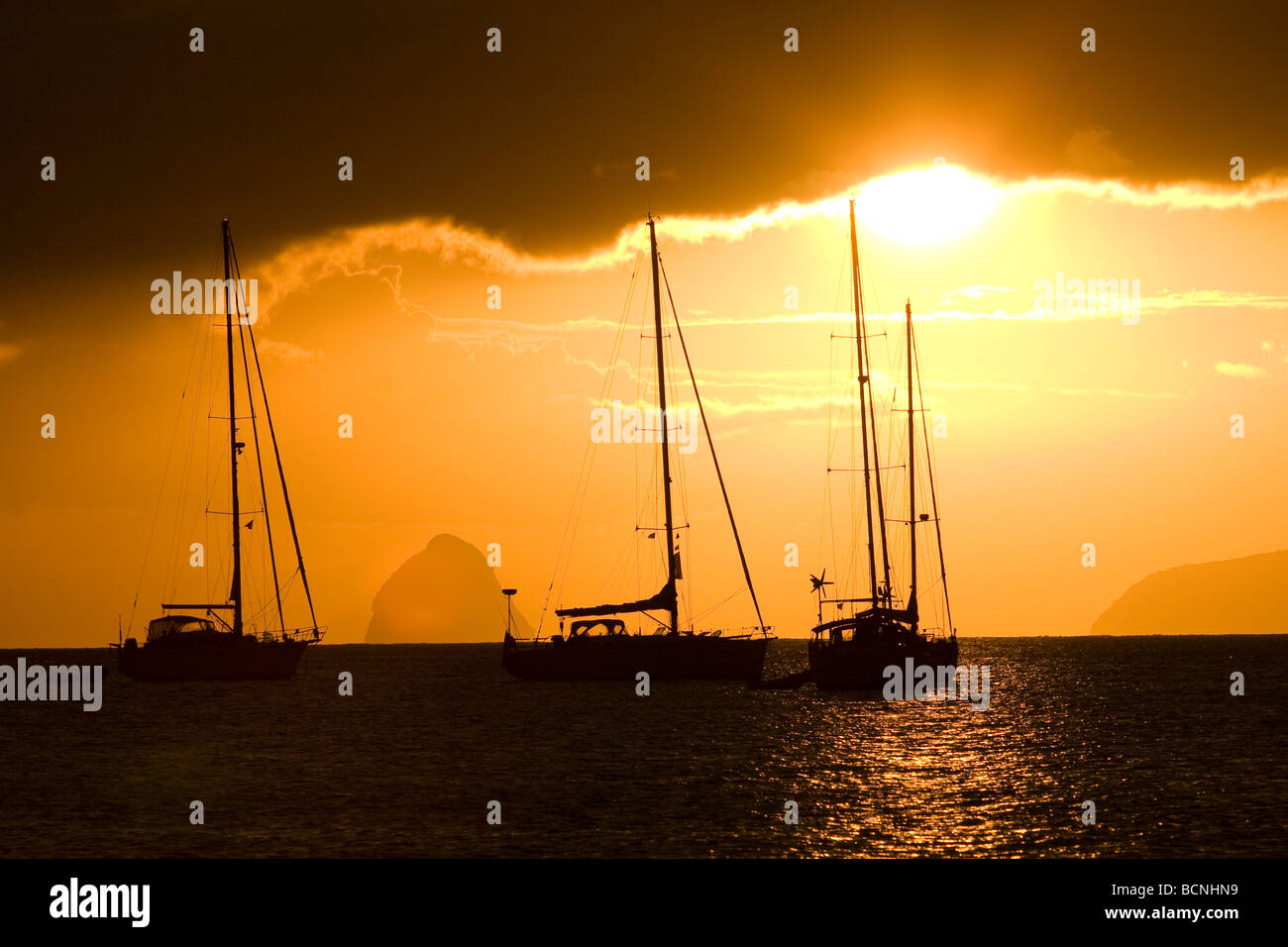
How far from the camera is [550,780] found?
4656 cm

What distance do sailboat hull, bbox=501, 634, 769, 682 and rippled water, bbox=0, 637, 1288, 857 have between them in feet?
8.42

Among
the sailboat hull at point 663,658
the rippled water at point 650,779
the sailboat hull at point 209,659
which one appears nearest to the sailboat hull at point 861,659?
the rippled water at point 650,779

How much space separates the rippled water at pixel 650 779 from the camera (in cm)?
3400

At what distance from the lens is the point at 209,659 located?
9500cm

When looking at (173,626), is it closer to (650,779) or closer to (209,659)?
(209,659)

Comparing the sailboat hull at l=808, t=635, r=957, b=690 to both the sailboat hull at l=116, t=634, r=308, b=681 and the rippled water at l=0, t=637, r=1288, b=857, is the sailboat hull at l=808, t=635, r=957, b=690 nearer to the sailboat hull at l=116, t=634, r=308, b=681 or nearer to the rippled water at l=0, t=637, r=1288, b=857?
the rippled water at l=0, t=637, r=1288, b=857

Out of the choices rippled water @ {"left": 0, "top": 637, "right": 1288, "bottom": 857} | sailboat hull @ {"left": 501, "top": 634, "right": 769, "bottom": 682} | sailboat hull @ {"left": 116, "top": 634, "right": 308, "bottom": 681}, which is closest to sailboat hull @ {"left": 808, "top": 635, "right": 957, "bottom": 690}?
rippled water @ {"left": 0, "top": 637, "right": 1288, "bottom": 857}

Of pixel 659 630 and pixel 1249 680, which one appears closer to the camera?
pixel 659 630
